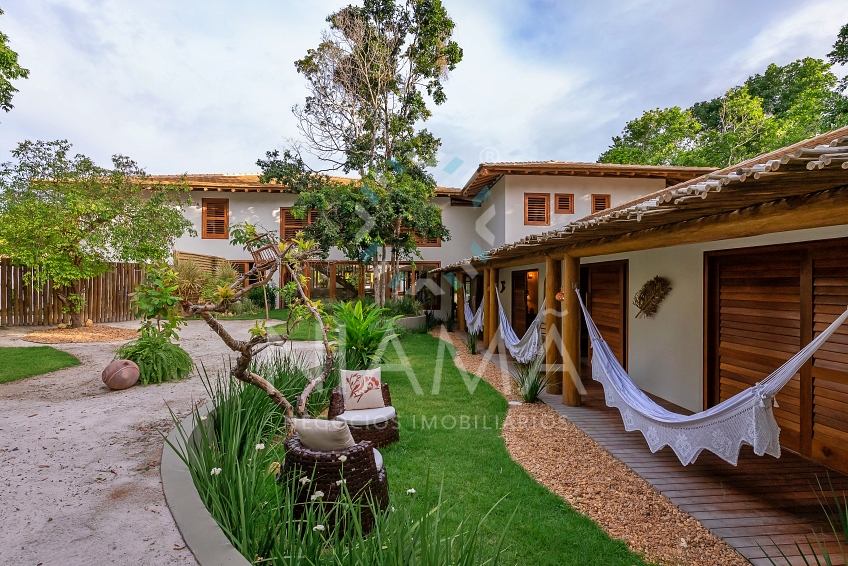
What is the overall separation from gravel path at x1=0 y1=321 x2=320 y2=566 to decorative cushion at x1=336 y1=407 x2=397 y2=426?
1.38 metres

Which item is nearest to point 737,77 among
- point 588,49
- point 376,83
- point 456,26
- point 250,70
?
point 588,49

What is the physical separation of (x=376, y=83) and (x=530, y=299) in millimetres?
8267

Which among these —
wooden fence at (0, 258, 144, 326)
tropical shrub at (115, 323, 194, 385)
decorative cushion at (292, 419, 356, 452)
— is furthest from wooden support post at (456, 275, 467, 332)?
decorative cushion at (292, 419, 356, 452)

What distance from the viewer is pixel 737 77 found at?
2328 centimetres

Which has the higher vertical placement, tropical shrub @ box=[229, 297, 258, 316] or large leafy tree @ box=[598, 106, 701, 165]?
large leafy tree @ box=[598, 106, 701, 165]

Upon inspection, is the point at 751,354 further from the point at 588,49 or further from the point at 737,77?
the point at 737,77

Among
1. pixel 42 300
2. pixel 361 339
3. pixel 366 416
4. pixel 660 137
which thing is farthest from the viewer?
pixel 660 137

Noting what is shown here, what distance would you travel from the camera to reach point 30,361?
6164mm

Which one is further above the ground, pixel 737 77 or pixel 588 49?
pixel 737 77

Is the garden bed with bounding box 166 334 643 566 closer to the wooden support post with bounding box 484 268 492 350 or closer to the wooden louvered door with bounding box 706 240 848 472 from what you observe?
the wooden louvered door with bounding box 706 240 848 472

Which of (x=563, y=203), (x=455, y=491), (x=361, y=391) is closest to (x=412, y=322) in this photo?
(x=563, y=203)

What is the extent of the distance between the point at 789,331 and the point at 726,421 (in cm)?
149

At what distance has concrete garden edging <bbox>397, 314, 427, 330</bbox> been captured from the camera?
12.2 meters

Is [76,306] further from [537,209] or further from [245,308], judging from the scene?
[537,209]
